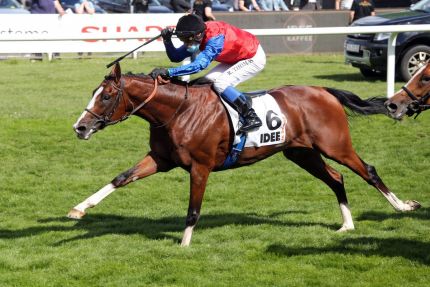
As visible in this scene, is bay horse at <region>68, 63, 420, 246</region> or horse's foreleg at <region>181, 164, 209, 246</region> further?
horse's foreleg at <region>181, 164, 209, 246</region>

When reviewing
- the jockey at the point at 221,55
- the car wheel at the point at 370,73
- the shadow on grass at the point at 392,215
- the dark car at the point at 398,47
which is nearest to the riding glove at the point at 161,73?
the jockey at the point at 221,55

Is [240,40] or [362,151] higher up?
[240,40]

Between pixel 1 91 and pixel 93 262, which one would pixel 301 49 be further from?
pixel 93 262

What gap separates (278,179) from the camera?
11.3m

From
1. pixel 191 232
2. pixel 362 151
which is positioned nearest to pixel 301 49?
pixel 362 151

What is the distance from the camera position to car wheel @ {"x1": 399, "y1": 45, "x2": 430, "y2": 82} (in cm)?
1684

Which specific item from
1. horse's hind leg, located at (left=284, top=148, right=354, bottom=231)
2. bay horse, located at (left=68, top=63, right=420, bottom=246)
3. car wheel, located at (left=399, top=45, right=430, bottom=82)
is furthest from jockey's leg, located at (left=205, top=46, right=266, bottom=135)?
car wheel, located at (left=399, top=45, right=430, bottom=82)

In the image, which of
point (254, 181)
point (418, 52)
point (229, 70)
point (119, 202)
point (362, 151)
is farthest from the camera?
point (418, 52)

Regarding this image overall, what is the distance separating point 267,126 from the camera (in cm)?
837

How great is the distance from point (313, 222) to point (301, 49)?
15.3 meters

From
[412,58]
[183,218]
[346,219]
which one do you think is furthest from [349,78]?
[346,219]

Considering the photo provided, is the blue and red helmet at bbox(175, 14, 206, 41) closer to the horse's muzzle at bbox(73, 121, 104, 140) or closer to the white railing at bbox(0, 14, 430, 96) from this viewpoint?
the horse's muzzle at bbox(73, 121, 104, 140)

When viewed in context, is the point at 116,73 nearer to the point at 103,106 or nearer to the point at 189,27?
the point at 103,106

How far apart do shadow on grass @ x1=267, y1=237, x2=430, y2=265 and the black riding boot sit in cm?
109
